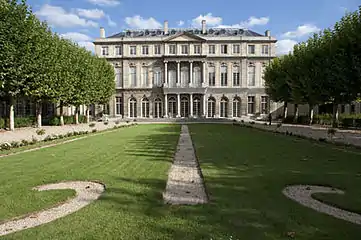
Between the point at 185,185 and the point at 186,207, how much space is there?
67.5 inches

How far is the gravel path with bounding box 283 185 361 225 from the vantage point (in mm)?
4898

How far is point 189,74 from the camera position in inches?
2253

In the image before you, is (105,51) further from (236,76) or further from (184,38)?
(236,76)

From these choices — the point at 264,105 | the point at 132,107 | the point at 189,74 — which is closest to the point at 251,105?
the point at 264,105

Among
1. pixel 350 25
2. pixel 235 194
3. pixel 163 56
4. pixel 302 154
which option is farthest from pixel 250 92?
pixel 235 194

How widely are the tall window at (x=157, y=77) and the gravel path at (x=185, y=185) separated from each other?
4891cm

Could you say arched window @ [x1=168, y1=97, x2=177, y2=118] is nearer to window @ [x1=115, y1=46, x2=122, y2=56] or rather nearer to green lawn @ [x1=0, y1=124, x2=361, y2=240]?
window @ [x1=115, y1=46, x2=122, y2=56]

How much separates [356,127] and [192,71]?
1326 inches

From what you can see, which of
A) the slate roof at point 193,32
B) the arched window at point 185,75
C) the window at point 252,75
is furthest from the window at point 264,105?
the arched window at point 185,75

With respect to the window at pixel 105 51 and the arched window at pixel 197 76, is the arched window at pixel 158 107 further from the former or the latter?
the window at pixel 105 51

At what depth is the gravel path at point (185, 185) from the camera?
5.73 meters

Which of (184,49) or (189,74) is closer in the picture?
(184,49)

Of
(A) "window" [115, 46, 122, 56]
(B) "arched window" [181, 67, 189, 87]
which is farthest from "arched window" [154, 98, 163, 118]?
(A) "window" [115, 46, 122, 56]

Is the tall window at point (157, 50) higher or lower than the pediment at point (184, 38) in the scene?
lower
